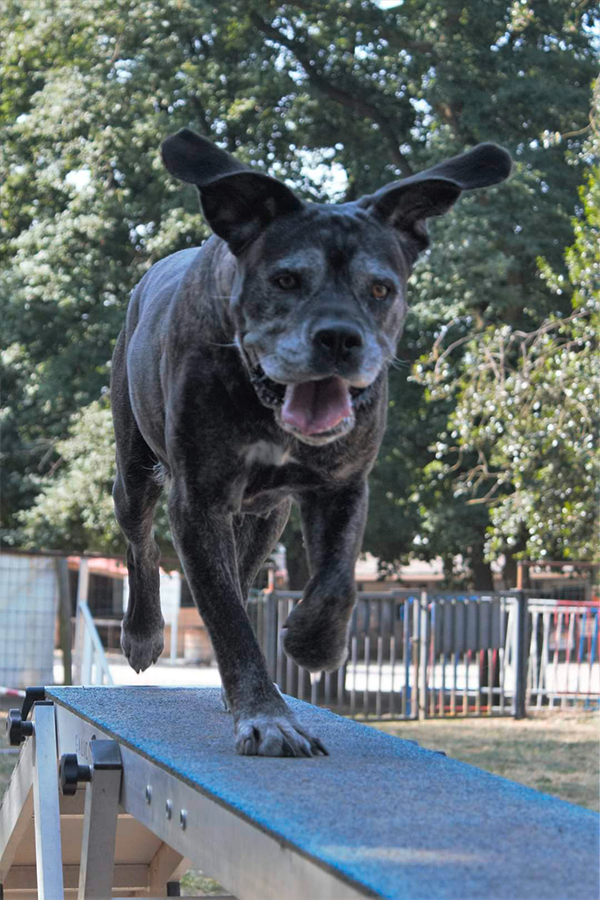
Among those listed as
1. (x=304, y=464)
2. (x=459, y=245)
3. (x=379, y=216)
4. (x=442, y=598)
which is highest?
(x=459, y=245)

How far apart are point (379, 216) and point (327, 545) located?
1.04 metres

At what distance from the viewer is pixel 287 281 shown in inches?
132

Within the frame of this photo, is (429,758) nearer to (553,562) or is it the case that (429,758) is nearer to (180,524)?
(180,524)

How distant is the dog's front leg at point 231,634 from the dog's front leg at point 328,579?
159 mm

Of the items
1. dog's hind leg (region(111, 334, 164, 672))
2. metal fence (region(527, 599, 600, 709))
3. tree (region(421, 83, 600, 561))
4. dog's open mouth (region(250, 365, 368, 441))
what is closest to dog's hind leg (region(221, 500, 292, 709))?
dog's hind leg (region(111, 334, 164, 672))

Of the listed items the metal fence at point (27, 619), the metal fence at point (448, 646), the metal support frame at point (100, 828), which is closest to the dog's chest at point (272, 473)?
the metal support frame at point (100, 828)

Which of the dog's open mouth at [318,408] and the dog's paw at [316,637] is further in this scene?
the dog's paw at [316,637]

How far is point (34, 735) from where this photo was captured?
432cm

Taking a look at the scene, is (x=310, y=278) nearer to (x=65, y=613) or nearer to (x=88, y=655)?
(x=88, y=655)

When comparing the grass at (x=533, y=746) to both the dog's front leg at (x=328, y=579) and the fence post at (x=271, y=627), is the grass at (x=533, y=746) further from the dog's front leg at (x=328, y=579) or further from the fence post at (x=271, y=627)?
the dog's front leg at (x=328, y=579)

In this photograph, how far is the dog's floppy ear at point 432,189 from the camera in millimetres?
3592

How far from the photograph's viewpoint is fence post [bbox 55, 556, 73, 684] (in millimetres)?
14133

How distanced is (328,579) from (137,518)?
5.49 ft

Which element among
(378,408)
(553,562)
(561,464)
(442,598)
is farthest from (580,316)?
(378,408)
